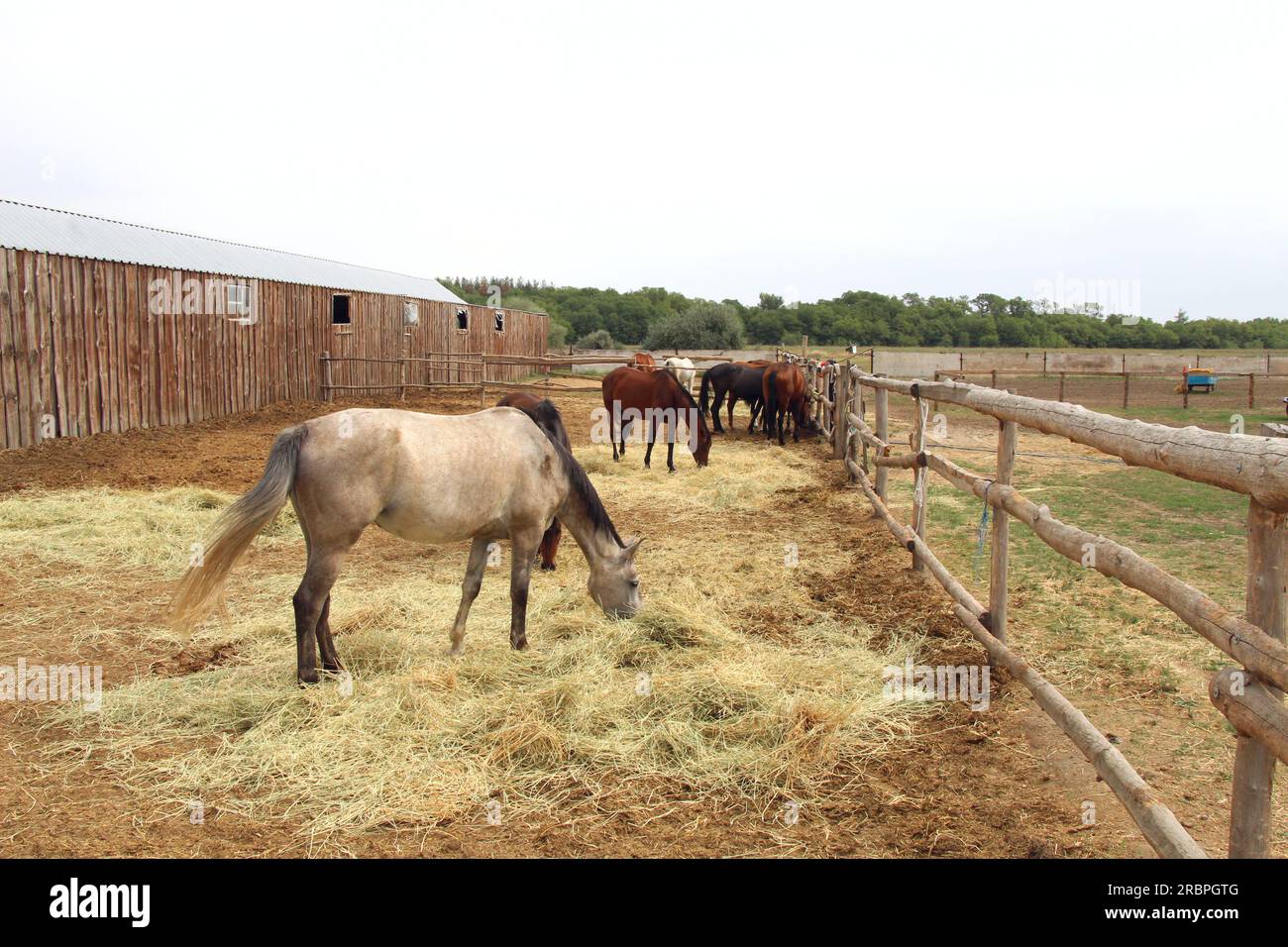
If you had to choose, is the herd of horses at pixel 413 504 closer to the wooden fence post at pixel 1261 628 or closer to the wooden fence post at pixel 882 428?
the wooden fence post at pixel 1261 628

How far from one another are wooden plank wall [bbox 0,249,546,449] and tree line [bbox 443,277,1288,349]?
30375 millimetres

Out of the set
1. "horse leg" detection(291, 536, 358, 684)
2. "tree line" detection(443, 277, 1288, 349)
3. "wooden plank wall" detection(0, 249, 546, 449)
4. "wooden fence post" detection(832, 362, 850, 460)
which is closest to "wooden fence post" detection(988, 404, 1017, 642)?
"horse leg" detection(291, 536, 358, 684)

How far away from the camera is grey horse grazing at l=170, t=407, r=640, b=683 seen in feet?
13.5

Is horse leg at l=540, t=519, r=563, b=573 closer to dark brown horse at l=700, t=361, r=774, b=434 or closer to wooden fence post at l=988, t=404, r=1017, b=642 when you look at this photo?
wooden fence post at l=988, t=404, r=1017, b=642

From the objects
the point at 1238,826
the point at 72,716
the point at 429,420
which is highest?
the point at 429,420

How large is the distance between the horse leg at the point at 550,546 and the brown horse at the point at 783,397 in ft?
28.2

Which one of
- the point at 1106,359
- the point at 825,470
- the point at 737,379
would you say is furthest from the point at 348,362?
the point at 1106,359

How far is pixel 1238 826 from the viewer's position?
2295mm

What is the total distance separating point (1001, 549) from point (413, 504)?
9.93 ft

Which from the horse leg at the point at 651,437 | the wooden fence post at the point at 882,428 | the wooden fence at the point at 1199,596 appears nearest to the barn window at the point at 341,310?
the horse leg at the point at 651,437

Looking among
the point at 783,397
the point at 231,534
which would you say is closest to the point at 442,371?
the point at 783,397

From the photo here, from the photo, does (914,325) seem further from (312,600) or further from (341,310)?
(312,600)
